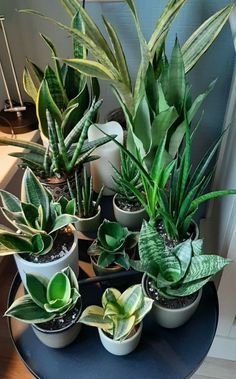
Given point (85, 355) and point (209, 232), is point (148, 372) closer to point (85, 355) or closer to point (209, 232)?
point (85, 355)

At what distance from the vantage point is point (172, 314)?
2.06 feet

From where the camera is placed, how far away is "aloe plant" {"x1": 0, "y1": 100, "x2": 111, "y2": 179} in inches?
28.4

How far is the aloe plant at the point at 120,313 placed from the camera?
581mm

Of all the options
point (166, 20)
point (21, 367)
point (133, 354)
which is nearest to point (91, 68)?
point (166, 20)

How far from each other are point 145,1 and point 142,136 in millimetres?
434

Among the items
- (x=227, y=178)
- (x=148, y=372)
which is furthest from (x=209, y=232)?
(x=148, y=372)

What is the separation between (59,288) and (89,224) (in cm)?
21

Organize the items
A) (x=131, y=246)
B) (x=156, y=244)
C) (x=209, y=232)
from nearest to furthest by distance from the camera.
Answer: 1. (x=156, y=244)
2. (x=131, y=246)
3. (x=209, y=232)

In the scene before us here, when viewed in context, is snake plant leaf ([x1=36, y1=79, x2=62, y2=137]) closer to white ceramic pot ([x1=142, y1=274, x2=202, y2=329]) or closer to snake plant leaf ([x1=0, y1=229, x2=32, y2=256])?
snake plant leaf ([x1=0, y1=229, x2=32, y2=256])

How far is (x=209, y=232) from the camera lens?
1.18m

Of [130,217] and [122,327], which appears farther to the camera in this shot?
[130,217]

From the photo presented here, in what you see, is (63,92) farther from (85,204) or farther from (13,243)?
(13,243)

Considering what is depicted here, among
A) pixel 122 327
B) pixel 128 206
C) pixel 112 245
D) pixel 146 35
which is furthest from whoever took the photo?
pixel 146 35

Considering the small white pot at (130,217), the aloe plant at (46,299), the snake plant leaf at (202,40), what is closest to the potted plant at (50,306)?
the aloe plant at (46,299)
